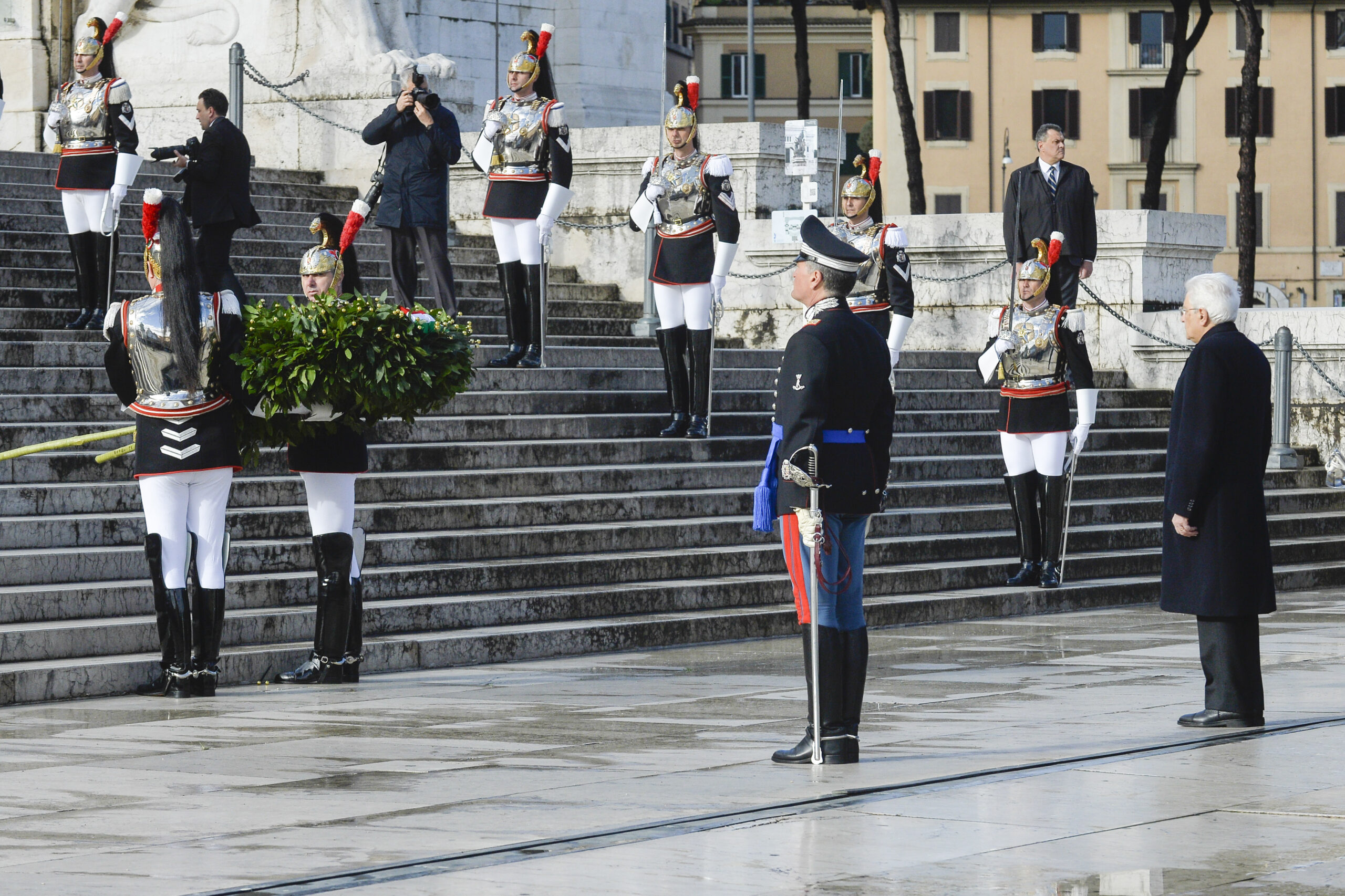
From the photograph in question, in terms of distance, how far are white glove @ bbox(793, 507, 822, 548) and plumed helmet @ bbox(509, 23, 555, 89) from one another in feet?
25.7

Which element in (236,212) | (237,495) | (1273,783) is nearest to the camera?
(1273,783)

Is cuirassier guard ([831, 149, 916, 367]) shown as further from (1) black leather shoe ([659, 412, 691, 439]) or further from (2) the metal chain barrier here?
(2) the metal chain barrier

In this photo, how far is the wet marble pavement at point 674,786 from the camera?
20.5 feet

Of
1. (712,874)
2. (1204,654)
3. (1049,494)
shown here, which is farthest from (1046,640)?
(712,874)

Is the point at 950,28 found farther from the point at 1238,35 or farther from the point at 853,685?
the point at 853,685

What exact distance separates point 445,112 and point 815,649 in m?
8.55

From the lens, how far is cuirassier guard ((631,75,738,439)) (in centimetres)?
1484

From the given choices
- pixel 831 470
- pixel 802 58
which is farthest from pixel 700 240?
pixel 802 58

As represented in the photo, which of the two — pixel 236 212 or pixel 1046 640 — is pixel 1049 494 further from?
pixel 236 212

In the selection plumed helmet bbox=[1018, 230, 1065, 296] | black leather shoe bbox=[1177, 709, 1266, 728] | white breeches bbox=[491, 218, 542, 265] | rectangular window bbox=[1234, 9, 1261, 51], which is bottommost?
black leather shoe bbox=[1177, 709, 1266, 728]

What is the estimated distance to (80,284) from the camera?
50.0 feet

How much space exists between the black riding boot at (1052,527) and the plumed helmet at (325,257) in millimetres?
5576

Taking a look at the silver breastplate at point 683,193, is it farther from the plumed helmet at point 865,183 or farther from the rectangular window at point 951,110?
the rectangular window at point 951,110

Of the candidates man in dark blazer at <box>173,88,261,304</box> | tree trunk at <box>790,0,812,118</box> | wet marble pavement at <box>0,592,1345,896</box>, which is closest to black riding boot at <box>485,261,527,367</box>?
man in dark blazer at <box>173,88,261,304</box>
